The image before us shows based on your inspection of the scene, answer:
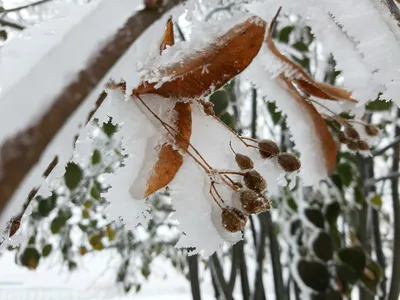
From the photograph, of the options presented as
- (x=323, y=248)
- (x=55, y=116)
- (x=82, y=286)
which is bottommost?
(x=55, y=116)

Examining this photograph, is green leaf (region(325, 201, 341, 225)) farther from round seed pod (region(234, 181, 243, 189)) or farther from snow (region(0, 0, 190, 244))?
snow (region(0, 0, 190, 244))

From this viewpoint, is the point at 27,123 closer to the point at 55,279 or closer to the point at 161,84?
the point at 161,84

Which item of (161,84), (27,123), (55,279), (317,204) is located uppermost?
(55,279)

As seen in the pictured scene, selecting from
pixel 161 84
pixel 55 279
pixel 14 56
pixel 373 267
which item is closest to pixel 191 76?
pixel 161 84

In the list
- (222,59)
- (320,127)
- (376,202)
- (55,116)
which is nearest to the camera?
(55,116)

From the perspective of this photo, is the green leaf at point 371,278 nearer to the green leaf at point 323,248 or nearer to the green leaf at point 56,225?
the green leaf at point 323,248

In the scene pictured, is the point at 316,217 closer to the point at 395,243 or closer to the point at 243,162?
the point at 395,243

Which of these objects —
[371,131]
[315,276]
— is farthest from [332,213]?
[371,131]
